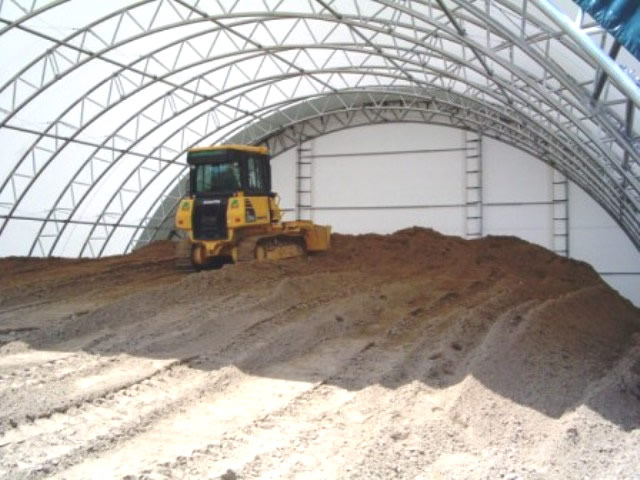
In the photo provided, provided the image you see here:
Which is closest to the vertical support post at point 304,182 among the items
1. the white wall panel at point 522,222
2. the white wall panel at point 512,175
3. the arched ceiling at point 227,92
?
the arched ceiling at point 227,92

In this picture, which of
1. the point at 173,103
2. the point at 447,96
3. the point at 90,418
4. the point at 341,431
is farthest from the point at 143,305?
the point at 447,96

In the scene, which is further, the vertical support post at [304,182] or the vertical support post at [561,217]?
the vertical support post at [304,182]

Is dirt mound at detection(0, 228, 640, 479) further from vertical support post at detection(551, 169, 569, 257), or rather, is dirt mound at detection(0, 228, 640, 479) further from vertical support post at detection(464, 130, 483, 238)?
vertical support post at detection(464, 130, 483, 238)

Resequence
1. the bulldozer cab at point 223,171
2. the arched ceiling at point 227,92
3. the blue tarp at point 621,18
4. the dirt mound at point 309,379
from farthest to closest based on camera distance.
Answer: the bulldozer cab at point 223,171 → the arched ceiling at point 227,92 → the dirt mound at point 309,379 → the blue tarp at point 621,18

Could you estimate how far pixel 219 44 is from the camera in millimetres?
18422

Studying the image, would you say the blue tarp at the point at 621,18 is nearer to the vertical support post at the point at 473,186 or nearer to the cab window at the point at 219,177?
the cab window at the point at 219,177

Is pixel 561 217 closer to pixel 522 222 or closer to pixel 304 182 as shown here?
pixel 522 222

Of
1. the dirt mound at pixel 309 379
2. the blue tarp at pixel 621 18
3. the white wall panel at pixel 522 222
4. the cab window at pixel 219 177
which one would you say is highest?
the blue tarp at pixel 621 18

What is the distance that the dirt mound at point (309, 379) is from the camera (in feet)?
19.7

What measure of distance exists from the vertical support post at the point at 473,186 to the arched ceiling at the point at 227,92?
24.5 inches

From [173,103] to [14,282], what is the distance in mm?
8139

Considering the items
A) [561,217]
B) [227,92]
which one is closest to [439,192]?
[561,217]

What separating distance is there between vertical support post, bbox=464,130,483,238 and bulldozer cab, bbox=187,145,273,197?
10505 millimetres

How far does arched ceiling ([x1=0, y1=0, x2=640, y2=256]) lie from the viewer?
13.6 m
